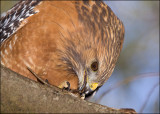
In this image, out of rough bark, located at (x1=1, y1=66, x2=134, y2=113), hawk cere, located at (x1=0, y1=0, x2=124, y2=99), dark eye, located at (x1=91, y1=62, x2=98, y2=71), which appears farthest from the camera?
dark eye, located at (x1=91, y1=62, x2=98, y2=71)

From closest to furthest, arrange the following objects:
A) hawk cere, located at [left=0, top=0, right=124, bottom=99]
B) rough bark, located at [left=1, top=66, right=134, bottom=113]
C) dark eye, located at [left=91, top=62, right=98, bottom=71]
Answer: rough bark, located at [left=1, top=66, right=134, bottom=113] < hawk cere, located at [left=0, top=0, right=124, bottom=99] < dark eye, located at [left=91, top=62, right=98, bottom=71]

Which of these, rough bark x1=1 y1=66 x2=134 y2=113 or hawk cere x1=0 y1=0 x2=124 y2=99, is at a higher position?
hawk cere x1=0 y1=0 x2=124 y2=99

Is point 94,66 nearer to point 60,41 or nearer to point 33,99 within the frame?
point 60,41

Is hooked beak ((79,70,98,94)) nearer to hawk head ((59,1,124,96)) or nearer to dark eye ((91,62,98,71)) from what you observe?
hawk head ((59,1,124,96))

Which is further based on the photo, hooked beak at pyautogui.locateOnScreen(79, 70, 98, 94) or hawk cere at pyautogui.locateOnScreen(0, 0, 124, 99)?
hooked beak at pyautogui.locateOnScreen(79, 70, 98, 94)

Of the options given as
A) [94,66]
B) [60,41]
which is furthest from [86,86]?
[60,41]

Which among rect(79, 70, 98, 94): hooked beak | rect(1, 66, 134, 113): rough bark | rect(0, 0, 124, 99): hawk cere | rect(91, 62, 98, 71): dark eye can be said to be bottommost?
rect(1, 66, 134, 113): rough bark

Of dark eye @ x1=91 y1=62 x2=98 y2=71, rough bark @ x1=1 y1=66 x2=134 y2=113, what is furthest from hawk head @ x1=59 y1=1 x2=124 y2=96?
rough bark @ x1=1 y1=66 x2=134 y2=113

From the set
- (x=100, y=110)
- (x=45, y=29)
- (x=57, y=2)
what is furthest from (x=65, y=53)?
(x=100, y=110)
